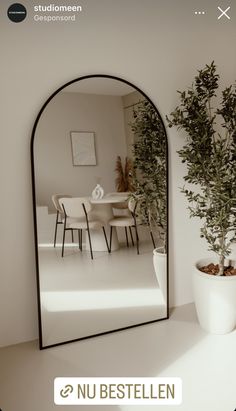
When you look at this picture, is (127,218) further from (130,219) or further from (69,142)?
(69,142)

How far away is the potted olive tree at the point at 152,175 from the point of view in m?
2.22

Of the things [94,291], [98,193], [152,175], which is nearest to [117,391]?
[94,291]

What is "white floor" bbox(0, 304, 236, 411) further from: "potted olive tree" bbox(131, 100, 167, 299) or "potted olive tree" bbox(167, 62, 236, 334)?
"potted olive tree" bbox(131, 100, 167, 299)

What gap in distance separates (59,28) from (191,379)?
206cm

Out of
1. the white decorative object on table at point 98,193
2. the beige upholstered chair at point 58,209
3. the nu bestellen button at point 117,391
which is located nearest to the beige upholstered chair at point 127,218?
the white decorative object on table at point 98,193

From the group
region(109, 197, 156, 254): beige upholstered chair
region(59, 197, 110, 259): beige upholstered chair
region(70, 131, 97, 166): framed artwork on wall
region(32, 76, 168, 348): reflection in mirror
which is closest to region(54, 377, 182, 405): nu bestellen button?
region(32, 76, 168, 348): reflection in mirror

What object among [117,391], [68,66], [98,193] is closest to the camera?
[117,391]

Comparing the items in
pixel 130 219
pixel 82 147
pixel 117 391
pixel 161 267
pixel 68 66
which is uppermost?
pixel 68 66

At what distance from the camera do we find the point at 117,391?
170 cm

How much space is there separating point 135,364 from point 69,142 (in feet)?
4.35

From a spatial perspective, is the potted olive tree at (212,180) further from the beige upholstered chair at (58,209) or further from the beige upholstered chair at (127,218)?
the beige upholstered chair at (58,209)

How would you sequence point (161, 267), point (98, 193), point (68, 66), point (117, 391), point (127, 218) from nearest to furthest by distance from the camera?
point (117, 391) < point (68, 66) < point (98, 193) < point (127, 218) < point (161, 267)

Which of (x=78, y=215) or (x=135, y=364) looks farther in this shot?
(x=78, y=215)

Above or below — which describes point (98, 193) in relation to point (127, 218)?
above
